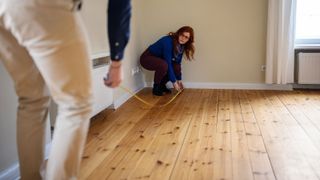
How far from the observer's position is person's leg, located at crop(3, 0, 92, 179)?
96 centimetres

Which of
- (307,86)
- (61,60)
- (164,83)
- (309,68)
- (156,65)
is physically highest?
(61,60)

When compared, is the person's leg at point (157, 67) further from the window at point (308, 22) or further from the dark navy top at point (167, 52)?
the window at point (308, 22)

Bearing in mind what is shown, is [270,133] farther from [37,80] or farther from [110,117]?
[37,80]

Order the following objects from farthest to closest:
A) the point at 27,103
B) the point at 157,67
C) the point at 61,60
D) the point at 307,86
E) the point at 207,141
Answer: the point at 307,86, the point at 157,67, the point at 207,141, the point at 27,103, the point at 61,60

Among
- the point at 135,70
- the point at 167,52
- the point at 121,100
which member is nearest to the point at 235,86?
the point at 167,52

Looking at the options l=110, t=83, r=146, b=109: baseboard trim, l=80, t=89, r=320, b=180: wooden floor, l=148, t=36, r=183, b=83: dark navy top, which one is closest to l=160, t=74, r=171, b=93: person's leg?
l=148, t=36, r=183, b=83: dark navy top

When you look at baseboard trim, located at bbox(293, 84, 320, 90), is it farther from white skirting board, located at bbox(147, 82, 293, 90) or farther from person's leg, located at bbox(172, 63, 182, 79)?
person's leg, located at bbox(172, 63, 182, 79)

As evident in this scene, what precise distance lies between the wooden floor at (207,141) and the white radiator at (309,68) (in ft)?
1.82

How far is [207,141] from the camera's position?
234 centimetres

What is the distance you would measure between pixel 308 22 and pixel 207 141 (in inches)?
105

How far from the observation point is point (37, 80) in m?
1.21

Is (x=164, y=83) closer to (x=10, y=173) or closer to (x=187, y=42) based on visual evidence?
(x=187, y=42)

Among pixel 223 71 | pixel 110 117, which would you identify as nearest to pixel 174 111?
pixel 110 117

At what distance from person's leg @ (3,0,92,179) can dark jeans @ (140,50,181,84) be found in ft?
9.90
